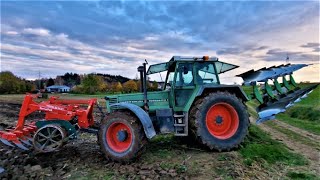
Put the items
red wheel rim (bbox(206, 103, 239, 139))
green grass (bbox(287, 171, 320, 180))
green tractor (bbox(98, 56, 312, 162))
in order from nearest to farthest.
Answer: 1. green grass (bbox(287, 171, 320, 180))
2. green tractor (bbox(98, 56, 312, 162))
3. red wheel rim (bbox(206, 103, 239, 139))

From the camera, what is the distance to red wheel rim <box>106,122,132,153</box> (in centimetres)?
698

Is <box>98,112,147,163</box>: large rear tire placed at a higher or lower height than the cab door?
lower

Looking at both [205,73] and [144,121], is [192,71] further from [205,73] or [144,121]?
[144,121]

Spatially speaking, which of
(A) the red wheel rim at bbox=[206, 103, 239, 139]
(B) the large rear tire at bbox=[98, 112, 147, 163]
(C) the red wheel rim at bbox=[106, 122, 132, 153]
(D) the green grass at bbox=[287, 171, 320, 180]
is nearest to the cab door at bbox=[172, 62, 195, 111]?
(A) the red wheel rim at bbox=[206, 103, 239, 139]

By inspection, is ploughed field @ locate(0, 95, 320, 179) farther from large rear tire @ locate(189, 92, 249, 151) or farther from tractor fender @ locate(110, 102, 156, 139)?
tractor fender @ locate(110, 102, 156, 139)

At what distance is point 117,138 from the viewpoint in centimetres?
706

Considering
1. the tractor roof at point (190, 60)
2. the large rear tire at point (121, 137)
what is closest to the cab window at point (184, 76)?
the tractor roof at point (190, 60)

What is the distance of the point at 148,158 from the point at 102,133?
123 cm

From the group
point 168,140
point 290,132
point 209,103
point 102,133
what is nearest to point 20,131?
point 102,133

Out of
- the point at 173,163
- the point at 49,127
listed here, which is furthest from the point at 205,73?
the point at 49,127

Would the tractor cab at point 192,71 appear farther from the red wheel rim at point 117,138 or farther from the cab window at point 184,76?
the red wheel rim at point 117,138

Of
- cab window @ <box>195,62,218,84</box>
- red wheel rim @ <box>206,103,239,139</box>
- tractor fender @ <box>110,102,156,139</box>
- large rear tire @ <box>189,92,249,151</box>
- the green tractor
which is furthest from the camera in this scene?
cab window @ <box>195,62,218,84</box>

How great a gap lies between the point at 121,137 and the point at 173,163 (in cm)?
132

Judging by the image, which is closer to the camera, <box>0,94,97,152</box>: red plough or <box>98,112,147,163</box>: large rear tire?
<box>98,112,147,163</box>: large rear tire
